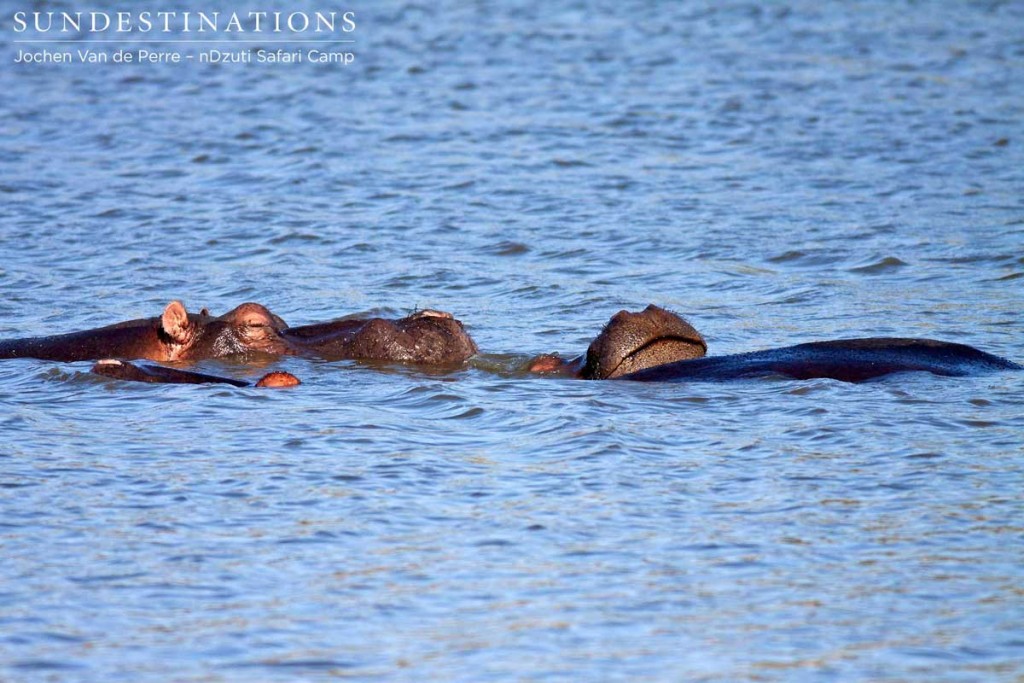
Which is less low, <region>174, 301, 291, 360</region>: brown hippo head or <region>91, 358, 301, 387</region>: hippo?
<region>174, 301, 291, 360</region>: brown hippo head

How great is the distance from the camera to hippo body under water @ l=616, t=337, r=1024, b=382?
7984 mm

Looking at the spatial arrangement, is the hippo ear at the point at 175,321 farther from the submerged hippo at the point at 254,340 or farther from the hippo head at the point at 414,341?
the hippo head at the point at 414,341

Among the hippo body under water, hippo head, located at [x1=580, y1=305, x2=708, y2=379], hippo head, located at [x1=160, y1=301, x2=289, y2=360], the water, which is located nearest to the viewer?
the water

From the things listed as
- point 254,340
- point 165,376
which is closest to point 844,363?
point 254,340

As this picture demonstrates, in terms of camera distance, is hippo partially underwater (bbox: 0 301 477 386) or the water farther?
hippo partially underwater (bbox: 0 301 477 386)

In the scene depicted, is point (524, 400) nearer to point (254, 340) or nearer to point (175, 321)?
point (254, 340)

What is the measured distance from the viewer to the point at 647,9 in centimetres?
2512

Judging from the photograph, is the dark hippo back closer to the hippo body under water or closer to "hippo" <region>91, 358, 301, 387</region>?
"hippo" <region>91, 358, 301, 387</region>

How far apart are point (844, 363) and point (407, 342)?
7.50ft

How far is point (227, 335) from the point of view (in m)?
8.84

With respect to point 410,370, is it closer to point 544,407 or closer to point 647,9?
point 544,407

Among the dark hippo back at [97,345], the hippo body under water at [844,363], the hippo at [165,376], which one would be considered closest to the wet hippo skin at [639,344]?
the hippo body under water at [844,363]

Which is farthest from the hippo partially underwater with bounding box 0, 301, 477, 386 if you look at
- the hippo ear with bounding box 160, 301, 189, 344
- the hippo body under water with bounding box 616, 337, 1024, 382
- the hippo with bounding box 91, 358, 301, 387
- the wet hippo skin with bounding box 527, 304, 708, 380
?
the hippo body under water with bounding box 616, 337, 1024, 382

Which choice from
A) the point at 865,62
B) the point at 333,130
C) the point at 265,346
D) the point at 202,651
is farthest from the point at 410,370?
the point at 865,62
